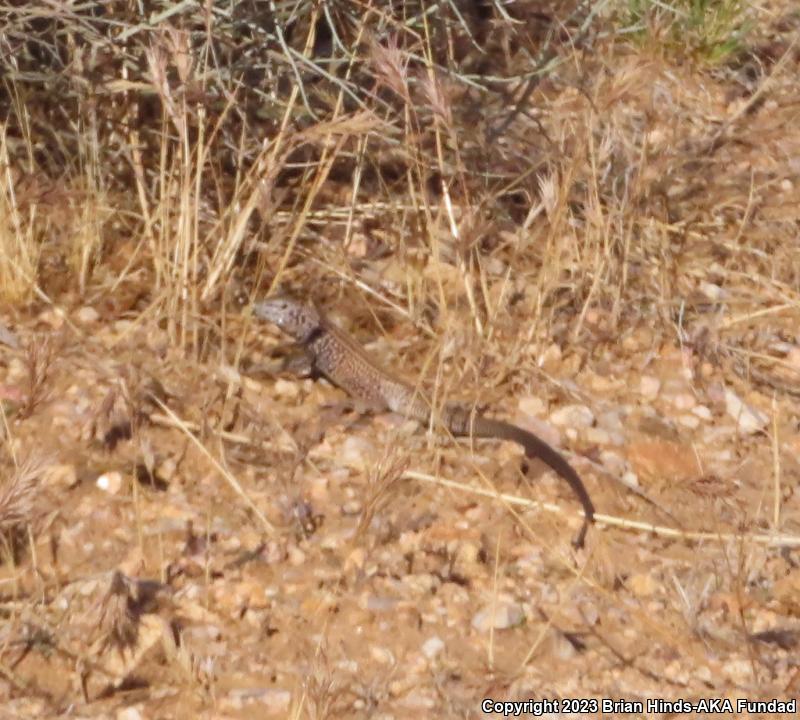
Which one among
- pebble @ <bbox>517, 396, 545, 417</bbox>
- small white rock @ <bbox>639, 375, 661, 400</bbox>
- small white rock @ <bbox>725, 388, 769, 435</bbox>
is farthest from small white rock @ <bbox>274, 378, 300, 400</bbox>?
small white rock @ <bbox>725, 388, 769, 435</bbox>

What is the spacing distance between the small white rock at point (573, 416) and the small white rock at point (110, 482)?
1344 millimetres

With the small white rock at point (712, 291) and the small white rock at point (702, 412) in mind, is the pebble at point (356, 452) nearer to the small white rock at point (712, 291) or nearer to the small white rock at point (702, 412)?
the small white rock at point (702, 412)

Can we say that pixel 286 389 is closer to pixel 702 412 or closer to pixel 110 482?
pixel 110 482

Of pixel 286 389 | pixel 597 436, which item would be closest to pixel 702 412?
pixel 597 436

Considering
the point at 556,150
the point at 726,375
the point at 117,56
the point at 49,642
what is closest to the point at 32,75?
the point at 117,56

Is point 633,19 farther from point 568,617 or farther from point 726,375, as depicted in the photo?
point 568,617

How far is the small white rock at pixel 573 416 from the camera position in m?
4.44

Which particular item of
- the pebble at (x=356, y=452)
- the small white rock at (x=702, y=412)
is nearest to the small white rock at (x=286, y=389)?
the pebble at (x=356, y=452)

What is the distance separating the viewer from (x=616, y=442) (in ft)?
14.4

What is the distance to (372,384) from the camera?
14.5ft

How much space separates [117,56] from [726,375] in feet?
7.30

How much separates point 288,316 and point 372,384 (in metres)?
0.39

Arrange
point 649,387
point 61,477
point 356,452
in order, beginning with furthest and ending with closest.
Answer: point 649,387 → point 356,452 → point 61,477

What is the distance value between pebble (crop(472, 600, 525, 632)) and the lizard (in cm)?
40
